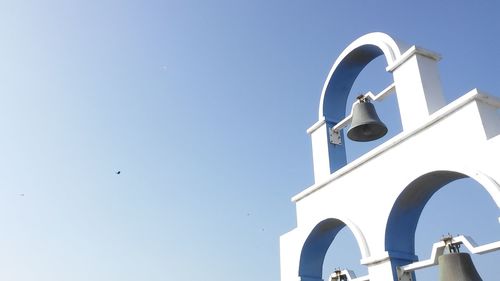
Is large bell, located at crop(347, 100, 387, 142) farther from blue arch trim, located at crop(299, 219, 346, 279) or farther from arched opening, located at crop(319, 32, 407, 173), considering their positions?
blue arch trim, located at crop(299, 219, 346, 279)

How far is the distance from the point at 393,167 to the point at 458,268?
3.50ft

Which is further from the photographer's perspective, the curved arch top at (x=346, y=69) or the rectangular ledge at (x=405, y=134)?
the curved arch top at (x=346, y=69)

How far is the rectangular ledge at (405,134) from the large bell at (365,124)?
628 millimetres

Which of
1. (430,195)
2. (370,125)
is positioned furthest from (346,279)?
(370,125)

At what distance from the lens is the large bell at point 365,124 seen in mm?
5480

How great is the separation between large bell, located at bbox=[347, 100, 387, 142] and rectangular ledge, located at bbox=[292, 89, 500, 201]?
2.06ft

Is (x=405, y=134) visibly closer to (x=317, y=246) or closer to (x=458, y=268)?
(x=458, y=268)

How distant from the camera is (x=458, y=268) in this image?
393cm

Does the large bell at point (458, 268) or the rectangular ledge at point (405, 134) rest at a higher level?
the rectangular ledge at point (405, 134)

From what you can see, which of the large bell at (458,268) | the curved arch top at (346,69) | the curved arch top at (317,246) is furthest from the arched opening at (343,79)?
the large bell at (458,268)

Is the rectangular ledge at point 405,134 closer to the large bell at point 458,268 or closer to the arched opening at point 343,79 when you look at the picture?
the arched opening at point 343,79

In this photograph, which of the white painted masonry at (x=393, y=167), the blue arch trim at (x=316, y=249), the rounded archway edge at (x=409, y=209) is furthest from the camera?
the blue arch trim at (x=316, y=249)

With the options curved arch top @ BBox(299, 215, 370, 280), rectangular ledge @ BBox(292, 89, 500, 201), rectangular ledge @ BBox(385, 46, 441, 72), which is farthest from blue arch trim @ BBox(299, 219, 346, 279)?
rectangular ledge @ BBox(385, 46, 441, 72)

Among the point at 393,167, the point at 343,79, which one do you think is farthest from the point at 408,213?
the point at 343,79
